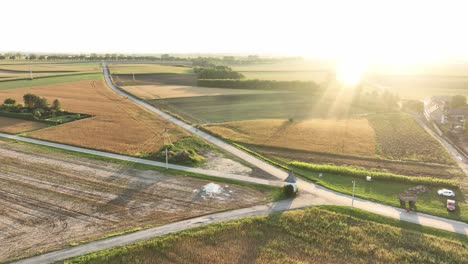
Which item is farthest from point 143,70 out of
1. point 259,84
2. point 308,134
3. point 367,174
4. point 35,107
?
point 367,174

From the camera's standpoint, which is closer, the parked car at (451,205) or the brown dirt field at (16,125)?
the parked car at (451,205)

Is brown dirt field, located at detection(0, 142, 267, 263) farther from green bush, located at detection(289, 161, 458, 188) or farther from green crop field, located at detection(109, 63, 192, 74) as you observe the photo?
green crop field, located at detection(109, 63, 192, 74)

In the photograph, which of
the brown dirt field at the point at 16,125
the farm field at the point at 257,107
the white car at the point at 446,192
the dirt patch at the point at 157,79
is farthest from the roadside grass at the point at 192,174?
the dirt patch at the point at 157,79

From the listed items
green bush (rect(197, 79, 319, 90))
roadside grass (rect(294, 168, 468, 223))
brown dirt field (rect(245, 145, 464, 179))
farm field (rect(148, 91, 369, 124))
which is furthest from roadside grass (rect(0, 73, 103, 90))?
roadside grass (rect(294, 168, 468, 223))

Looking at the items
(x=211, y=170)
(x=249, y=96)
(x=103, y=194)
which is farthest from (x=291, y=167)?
(x=249, y=96)

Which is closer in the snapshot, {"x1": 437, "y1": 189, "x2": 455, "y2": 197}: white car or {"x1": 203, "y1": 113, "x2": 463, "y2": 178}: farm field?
{"x1": 437, "y1": 189, "x2": 455, "y2": 197}: white car

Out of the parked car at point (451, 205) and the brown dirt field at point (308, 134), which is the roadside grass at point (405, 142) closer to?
the brown dirt field at point (308, 134)
